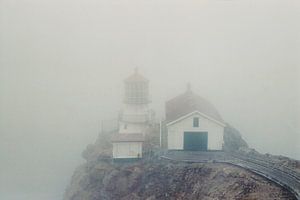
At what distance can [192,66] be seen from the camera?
2512 cm

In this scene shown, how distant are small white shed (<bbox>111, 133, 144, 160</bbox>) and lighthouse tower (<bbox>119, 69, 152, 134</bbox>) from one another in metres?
1.75

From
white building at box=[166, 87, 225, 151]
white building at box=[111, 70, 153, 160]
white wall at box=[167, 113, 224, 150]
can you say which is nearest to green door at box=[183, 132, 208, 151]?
white building at box=[166, 87, 225, 151]

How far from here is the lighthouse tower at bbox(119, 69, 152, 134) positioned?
1270 centimetres

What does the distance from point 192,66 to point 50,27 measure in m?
10.1

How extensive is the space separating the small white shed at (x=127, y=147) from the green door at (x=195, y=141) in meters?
1.37

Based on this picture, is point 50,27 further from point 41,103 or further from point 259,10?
point 259,10

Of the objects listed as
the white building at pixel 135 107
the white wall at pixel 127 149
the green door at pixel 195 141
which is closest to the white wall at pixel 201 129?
the green door at pixel 195 141

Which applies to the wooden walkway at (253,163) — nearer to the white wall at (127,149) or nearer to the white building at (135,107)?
the white wall at (127,149)

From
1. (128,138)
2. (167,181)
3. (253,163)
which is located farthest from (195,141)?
(253,163)

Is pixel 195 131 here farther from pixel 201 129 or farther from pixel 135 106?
pixel 135 106

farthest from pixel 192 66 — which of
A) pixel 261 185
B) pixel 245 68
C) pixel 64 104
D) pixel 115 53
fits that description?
pixel 261 185

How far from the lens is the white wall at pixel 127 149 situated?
10852 millimetres

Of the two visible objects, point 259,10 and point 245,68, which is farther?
point 245,68

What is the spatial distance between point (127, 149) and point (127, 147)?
0.06m
